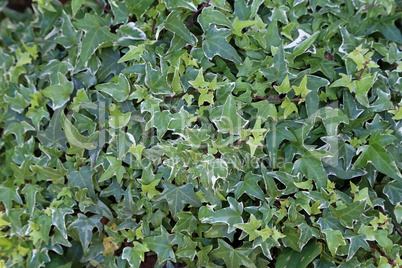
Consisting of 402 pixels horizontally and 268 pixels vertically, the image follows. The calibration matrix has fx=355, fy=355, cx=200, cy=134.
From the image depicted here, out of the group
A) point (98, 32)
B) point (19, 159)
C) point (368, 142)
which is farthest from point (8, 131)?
point (368, 142)

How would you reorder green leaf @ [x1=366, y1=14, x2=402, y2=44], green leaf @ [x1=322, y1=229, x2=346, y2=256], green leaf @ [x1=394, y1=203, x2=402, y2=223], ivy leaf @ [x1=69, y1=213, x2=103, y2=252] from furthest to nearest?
1. green leaf @ [x1=366, y1=14, x2=402, y2=44]
2. ivy leaf @ [x1=69, y1=213, x2=103, y2=252]
3. green leaf @ [x1=394, y1=203, x2=402, y2=223]
4. green leaf @ [x1=322, y1=229, x2=346, y2=256]

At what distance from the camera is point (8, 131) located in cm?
172

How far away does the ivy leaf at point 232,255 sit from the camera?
4.45 feet

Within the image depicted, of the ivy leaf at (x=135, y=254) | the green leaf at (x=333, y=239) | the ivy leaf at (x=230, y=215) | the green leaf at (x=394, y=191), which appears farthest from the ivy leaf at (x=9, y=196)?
the green leaf at (x=394, y=191)

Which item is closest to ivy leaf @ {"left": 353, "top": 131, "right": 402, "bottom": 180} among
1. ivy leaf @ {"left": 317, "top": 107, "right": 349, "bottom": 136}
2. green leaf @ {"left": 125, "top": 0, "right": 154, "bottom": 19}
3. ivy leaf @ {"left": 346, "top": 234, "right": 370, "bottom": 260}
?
ivy leaf @ {"left": 317, "top": 107, "right": 349, "bottom": 136}

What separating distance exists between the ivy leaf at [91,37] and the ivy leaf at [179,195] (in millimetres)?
654

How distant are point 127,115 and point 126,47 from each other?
36 cm

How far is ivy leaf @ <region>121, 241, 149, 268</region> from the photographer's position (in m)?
1.40

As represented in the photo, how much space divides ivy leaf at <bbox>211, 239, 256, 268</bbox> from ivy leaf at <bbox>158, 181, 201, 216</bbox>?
19 centimetres

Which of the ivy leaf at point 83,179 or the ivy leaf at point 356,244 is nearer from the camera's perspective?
the ivy leaf at point 356,244

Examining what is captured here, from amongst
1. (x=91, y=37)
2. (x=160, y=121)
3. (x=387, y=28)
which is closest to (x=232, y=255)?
(x=160, y=121)

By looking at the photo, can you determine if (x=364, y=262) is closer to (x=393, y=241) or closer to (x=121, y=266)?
(x=393, y=241)

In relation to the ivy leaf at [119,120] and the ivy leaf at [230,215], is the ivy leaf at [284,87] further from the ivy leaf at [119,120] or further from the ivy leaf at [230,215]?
the ivy leaf at [119,120]

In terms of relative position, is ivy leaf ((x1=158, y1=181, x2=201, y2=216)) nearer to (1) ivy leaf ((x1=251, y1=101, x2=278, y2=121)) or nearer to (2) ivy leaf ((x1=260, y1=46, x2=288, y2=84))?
(1) ivy leaf ((x1=251, y1=101, x2=278, y2=121))
